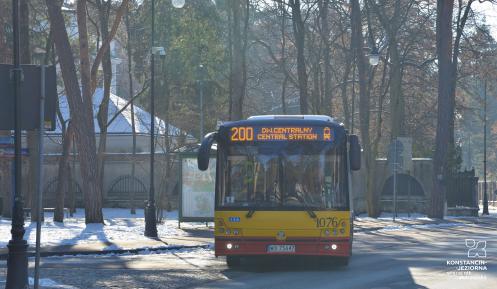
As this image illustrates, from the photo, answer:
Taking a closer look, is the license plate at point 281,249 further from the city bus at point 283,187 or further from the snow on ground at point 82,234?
the snow on ground at point 82,234

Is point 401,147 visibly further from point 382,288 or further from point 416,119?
point 382,288

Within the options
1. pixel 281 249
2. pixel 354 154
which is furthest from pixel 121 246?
pixel 354 154

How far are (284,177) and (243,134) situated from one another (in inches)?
47.2

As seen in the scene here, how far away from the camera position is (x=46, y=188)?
193ft

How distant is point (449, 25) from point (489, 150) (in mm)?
67122

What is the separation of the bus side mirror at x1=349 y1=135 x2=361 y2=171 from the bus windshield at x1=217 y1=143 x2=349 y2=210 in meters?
0.26

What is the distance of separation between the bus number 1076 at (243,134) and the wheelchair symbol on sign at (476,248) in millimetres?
6629

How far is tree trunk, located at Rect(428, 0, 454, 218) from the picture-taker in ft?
139

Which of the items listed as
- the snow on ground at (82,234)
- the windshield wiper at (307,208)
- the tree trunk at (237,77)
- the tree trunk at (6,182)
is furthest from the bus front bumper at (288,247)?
the tree trunk at (6,182)

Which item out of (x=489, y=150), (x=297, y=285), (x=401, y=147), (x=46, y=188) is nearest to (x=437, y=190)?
(x=401, y=147)

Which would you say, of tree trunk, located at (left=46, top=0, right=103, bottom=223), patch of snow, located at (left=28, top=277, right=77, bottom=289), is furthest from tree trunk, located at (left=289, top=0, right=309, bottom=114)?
patch of snow, located at (left=28, top=277, right=77, bottom=289)

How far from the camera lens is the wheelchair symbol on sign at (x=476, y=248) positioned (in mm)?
22562

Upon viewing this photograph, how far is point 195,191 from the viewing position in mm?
31453

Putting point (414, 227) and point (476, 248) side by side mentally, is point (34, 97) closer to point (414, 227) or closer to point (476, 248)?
point (476, 248)
